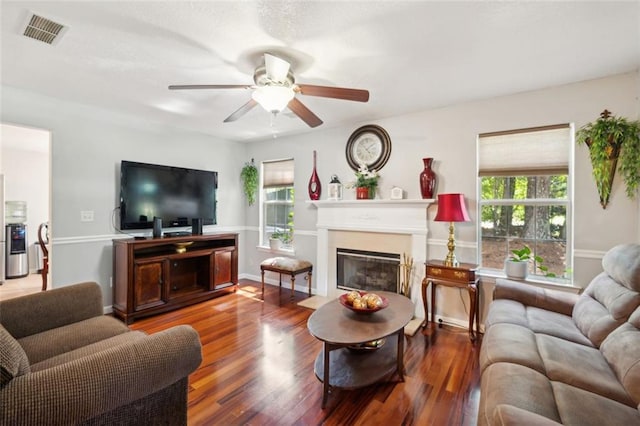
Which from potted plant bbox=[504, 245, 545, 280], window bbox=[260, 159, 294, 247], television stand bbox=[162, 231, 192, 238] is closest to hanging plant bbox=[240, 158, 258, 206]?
window bbox=[260, 159, 294, 247]

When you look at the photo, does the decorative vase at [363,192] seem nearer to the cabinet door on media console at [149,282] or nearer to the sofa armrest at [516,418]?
the cabinet door on media console at [149,282]

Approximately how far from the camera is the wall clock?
145 inches

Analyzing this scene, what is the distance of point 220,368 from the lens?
2.31m

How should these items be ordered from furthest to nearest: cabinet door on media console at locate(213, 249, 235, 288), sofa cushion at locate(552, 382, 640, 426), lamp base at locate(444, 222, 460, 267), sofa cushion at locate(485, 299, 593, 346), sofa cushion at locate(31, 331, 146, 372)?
cabinet door on media console at locate(213, 249, 235, 288) → lamp base at locate(444, 222, 460, 267) → sofa cushion at locate(485, 299, 593, 346) → sofa cushion at locate(31, 331, 146, 372) → sofa cushion at locate(552, 382, 640, 426)

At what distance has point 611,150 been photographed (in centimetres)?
244

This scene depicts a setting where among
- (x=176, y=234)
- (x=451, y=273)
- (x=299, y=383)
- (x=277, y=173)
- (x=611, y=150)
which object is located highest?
(x=277, y=173)

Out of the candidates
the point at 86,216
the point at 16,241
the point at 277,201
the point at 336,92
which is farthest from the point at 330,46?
the point at 16,241

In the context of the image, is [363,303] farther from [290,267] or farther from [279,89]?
[290,267]

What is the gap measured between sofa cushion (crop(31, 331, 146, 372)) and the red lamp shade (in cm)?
271

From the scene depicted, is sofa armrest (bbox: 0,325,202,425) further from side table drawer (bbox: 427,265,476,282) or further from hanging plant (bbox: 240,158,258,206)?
hanging plant (bbox: 240,158,258,206)

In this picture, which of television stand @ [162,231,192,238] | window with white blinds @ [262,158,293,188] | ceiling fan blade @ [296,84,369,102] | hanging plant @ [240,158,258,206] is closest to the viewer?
ceiling fan blade @ [296,84,369,102]

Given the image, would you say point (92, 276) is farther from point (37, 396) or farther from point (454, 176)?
point (454, 176)

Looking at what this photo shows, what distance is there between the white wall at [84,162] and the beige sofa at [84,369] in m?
1.62

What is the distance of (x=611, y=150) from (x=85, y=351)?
4151 mm
